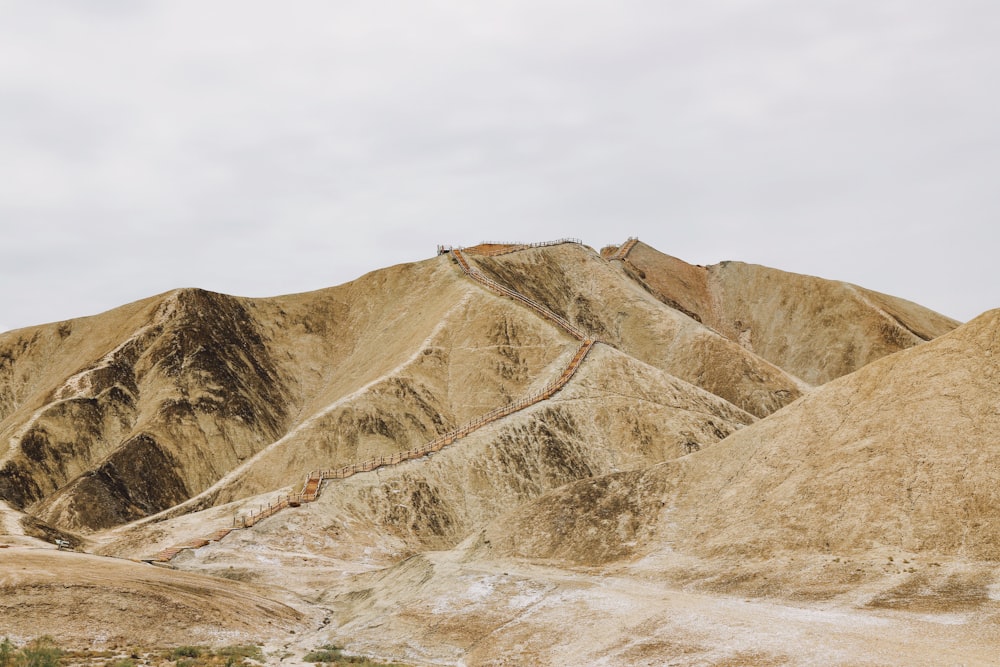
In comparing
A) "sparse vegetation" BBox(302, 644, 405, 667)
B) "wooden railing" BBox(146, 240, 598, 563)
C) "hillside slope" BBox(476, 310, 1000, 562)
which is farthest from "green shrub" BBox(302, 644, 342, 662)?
"wooden railing" BBox(146, 240, 598, 563)

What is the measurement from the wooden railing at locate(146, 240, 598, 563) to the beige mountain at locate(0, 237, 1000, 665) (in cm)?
55

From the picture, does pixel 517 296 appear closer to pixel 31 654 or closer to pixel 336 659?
→ pixel 336 659

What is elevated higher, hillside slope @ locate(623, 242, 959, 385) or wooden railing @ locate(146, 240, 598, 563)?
hillside slope @ locate(623, 242, 959, 385)

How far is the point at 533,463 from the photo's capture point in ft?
245

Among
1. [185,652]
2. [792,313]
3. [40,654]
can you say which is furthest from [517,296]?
[40,654]

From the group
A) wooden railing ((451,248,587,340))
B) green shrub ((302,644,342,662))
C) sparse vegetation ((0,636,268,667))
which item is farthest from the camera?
wooden railing ((451,248,587,340))

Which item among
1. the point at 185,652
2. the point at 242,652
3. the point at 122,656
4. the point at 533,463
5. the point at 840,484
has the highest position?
the point at 840,484

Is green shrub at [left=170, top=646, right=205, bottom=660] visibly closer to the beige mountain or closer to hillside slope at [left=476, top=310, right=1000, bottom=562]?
the beige mountain

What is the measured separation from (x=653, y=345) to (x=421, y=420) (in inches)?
1616

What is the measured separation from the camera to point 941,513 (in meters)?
36.3

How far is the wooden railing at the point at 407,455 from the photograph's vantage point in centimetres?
6112

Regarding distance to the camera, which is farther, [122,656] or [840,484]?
[840,484]

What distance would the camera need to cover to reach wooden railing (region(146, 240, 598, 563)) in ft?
201

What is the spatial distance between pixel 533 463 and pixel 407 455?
36.2 ft
